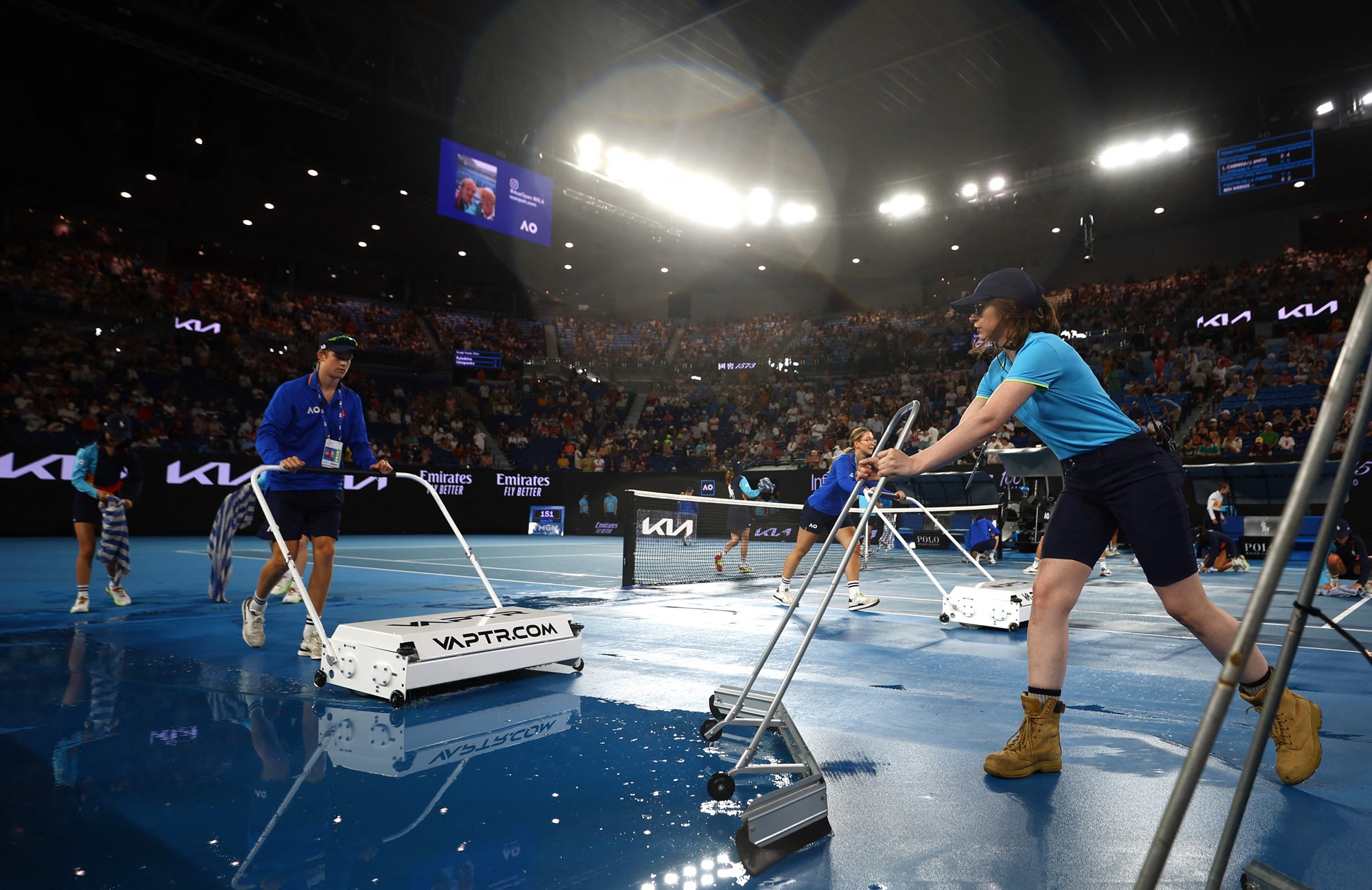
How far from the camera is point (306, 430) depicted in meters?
5.36

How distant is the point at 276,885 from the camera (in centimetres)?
211

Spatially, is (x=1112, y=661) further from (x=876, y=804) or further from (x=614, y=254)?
(x=614, y=254)

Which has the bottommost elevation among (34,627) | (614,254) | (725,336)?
(34,627)

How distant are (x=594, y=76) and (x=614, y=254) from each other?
1402cm

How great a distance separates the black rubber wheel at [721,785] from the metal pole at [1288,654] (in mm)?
1473

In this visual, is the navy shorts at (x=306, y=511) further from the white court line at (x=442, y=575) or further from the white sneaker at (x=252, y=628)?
the white court line at (x=442, y=575)

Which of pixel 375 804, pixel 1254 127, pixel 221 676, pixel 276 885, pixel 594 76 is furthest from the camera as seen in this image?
pixel 1254 127

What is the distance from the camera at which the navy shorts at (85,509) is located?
7410 mm

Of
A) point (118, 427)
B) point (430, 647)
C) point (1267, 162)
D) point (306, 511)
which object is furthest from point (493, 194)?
point (1267, 162)

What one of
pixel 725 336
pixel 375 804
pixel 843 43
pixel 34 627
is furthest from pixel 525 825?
pixel 725 336

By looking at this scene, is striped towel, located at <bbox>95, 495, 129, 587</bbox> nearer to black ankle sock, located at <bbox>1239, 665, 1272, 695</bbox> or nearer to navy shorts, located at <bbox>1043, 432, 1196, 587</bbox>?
navy shorts, located at <bbox>1043, 432, 1196, 587</bbox>

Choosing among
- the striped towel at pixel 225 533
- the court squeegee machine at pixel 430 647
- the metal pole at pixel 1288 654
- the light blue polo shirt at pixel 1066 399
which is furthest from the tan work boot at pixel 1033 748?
the striped towel at pixel 225 533

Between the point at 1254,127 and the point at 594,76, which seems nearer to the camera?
the point at 594,76

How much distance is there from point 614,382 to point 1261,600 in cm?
3320
